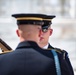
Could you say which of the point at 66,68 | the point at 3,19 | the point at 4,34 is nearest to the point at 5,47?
the point at 66,68

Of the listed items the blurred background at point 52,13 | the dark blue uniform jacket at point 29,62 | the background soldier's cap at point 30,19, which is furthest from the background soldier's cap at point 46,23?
the blurred background at point 52,13

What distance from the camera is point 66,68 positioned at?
261 centimetres

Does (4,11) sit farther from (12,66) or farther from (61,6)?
(12,66)

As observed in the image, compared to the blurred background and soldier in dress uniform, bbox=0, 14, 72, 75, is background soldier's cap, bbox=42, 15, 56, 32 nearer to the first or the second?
soldier in dress uniform, bbox=0, 14, 72, 75

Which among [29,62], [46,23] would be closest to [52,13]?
[46,23]

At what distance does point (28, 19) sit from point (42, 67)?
12.2 inches

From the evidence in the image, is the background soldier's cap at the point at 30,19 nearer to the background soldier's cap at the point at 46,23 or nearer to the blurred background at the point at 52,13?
the background soldier's cap at the point at 46,23

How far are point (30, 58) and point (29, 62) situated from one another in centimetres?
3

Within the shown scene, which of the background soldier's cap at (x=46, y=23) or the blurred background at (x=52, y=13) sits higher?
the background soldier's cap at (x=46, y=23)

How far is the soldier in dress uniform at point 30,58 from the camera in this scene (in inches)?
102

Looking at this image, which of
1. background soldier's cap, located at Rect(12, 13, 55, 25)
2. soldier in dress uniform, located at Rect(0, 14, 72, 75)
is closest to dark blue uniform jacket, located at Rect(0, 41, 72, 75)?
soldier in dress uniform, located at Rect(0, 14, 72, 75)

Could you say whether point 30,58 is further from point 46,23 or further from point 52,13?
point 52,13

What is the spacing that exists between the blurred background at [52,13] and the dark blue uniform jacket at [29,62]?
15599mm

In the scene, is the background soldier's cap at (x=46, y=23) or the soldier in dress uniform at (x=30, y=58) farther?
the background soldier's cap at (x=46, y=23)
